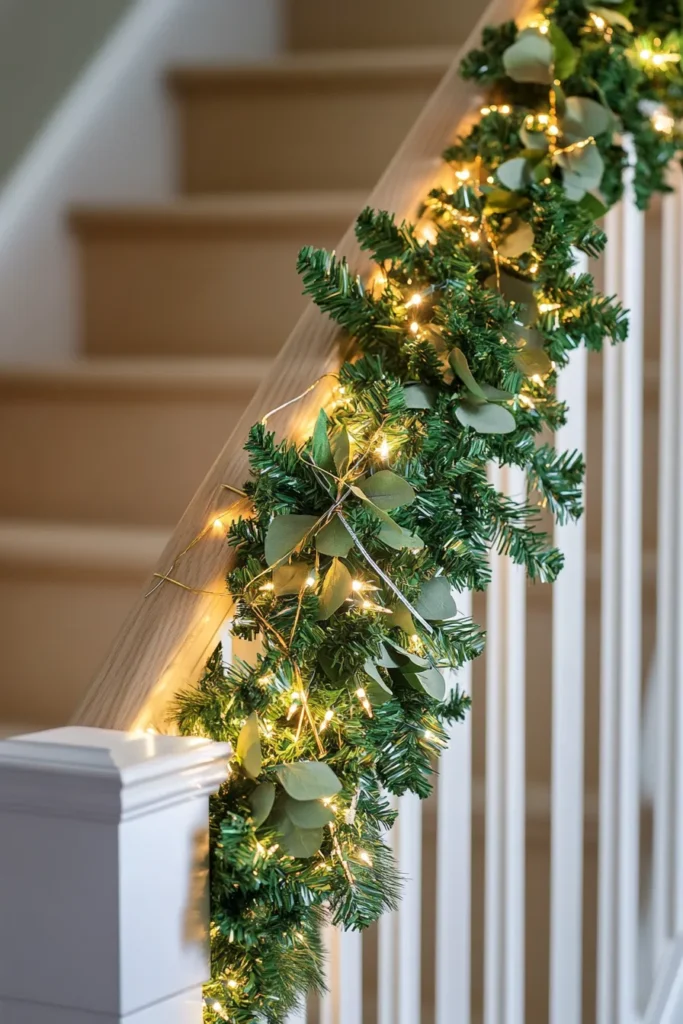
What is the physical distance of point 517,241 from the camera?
1163 mm

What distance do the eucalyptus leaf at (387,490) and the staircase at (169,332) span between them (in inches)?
27.6

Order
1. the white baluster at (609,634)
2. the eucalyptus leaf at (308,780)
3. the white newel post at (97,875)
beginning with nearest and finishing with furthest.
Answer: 1. the white newel post at (97,875)
2. the eucalyptus leaf at (308,780)
3. the white baluster at (609,634)

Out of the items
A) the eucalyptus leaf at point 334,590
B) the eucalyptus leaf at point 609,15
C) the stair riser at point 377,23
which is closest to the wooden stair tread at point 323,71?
the stair riser at point 377,23

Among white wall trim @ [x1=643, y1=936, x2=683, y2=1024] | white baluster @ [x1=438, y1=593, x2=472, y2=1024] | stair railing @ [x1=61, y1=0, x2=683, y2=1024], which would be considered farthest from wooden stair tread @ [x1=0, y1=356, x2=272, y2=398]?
white wall trim @ [x1=643, y1=936, x2=683, y2=1024]

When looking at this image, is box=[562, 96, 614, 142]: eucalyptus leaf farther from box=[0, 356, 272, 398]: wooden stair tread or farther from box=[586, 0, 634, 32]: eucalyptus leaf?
box=[0, 356, 272, 398]: wooden stair tread

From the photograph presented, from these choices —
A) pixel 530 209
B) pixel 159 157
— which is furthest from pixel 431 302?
pixel 159 157

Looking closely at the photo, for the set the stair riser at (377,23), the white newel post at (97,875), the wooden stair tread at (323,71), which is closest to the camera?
the white newel post at (97,875)

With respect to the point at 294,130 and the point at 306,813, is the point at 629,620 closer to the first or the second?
the point at 306,813

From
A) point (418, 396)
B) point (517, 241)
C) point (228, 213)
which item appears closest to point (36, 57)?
point (228, 213)

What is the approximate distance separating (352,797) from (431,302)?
429 millimetres

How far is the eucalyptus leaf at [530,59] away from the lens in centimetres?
124

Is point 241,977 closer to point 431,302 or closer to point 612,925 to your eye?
point 431,302

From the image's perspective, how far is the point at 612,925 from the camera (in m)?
1.43

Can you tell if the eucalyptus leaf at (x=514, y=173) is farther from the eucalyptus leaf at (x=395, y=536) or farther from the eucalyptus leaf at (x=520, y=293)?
the eucalyptus leaf at (x=395, y=536)
